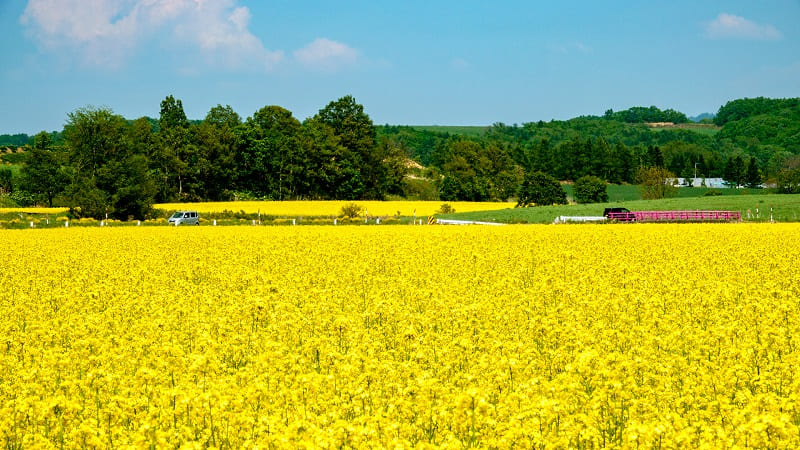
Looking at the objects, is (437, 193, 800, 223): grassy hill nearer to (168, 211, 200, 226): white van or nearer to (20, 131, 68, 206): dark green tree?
(168, 211, 200, 226): white van

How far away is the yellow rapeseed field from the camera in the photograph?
7.38 metres

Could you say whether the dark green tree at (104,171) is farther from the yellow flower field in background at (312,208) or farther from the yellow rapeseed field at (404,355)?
the yellow rapeseed field at (404,355)

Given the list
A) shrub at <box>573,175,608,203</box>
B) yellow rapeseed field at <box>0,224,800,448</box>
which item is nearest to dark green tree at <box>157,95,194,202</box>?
shrub at <box>573,175,608,203</box>

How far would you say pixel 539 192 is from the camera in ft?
303

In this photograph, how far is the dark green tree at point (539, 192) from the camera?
9231 cm

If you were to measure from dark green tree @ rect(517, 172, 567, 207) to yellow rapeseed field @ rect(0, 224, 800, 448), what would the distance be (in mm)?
69345

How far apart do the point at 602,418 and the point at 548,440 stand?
149 cm

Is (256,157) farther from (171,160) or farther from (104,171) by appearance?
(104,171)

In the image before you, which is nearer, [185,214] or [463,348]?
[463,348]

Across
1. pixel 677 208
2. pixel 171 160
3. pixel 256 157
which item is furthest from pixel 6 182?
pixel 677 208

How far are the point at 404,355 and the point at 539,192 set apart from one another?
83203 mm

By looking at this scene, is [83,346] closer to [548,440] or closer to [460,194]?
[548,440]

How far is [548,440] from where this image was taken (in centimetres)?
689

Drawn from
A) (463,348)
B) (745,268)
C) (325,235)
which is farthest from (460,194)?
(463,348)
